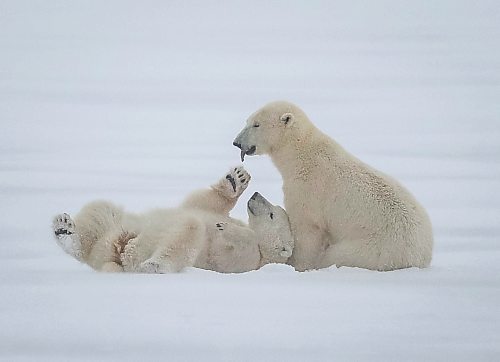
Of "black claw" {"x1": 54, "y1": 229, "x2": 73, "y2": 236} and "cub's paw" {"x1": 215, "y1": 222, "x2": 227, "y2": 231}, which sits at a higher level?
"cub's paw" {"x1": 215, "y1": 222, "x2": 227, "y2": 231}

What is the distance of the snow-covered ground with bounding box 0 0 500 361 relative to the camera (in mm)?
4391

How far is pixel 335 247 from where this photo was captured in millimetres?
5930

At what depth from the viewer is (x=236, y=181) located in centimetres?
616

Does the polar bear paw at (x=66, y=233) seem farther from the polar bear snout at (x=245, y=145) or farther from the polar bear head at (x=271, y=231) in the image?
the polar bear snout at (x=245, y=145)

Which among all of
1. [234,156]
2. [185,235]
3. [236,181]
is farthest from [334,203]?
[234,156]

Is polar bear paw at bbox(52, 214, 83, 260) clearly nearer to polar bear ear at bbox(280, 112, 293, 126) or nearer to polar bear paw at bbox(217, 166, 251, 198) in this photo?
polar bear paw at bbox(217, 166, 251, 198)

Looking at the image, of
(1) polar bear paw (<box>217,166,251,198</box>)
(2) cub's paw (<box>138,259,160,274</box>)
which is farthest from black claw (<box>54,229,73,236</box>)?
(1) polar bear paw (<box>217,166,251,198</box>)

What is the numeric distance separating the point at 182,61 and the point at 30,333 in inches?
699

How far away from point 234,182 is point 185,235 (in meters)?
0.71

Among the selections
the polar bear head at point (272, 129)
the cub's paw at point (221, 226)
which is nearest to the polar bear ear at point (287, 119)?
the polar bear head at point (272, 129)

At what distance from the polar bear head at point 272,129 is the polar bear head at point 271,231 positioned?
0.50 meters

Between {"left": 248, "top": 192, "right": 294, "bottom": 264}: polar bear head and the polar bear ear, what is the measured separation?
1.94 feet

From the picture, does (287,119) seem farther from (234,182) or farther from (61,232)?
(61,232)

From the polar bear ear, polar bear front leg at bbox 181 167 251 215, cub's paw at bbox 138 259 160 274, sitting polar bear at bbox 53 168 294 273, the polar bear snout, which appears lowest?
cub's paw at bbox 138 259 160 274
